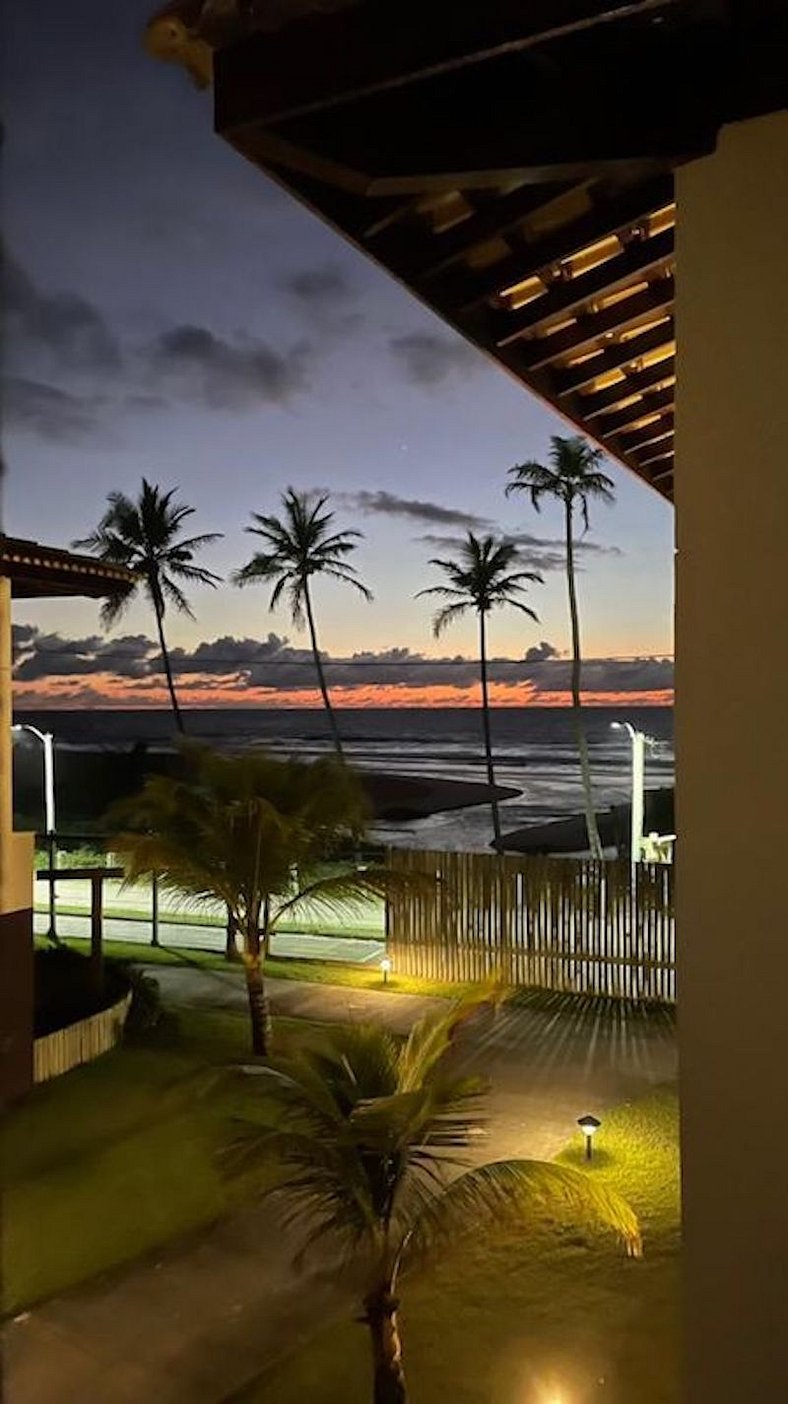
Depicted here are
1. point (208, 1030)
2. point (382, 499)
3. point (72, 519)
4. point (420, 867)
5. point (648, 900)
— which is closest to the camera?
point (208, 1030)

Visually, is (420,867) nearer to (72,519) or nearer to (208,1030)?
(208,1030)

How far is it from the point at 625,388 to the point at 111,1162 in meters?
5.19

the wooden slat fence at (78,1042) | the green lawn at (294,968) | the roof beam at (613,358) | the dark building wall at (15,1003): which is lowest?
the green lawn at (294,968)

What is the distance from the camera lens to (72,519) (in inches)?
1261

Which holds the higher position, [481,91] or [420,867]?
[481,91]

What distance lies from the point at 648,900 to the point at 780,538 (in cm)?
867

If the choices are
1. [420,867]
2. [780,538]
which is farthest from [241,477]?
[780,538]

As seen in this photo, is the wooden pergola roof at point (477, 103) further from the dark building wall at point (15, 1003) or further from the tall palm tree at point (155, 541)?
the tall palm tree at point (155, 541)

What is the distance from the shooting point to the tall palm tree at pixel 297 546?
24.2 metres

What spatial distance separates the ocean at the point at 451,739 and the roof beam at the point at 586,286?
38.1 metres

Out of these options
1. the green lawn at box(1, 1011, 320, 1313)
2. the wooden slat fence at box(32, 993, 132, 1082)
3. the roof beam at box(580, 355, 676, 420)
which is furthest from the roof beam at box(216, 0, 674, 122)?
the wooden slat fence at box(32, 993, 132, 1082)

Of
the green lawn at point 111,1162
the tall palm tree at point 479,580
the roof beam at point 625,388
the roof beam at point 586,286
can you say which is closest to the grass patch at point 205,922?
the green lawn at point 111,1162

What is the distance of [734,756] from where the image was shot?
193 centimetres

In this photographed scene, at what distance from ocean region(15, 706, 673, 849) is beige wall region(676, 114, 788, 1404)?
3902 centimetres
